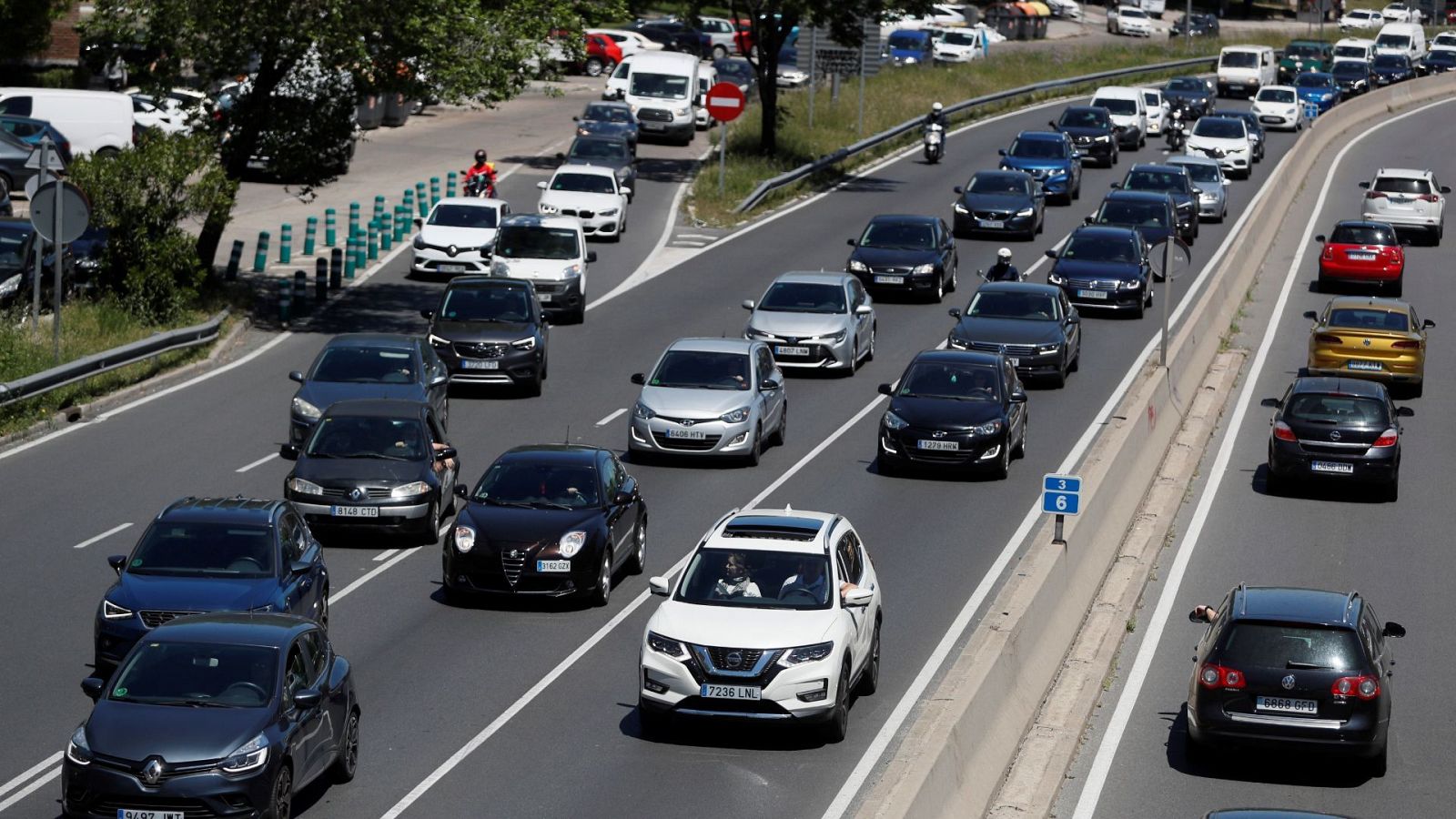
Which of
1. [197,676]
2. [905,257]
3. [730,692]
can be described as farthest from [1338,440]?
[197,676]

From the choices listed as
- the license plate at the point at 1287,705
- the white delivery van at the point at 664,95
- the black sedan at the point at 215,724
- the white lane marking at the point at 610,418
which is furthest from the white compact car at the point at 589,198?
the black sedan at the point at 215,724

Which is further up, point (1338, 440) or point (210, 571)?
point (210, 571)

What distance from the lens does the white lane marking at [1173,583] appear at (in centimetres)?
1585

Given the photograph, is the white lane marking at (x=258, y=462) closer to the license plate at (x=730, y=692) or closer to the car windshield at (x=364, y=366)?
the car windshield at (x=364, y=366)

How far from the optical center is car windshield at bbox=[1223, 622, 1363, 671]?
616 inches

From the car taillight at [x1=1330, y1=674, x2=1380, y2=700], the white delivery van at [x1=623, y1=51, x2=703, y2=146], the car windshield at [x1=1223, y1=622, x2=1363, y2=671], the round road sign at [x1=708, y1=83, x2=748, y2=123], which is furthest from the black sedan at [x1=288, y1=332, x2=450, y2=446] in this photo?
the white delivery van at [x1=623, y1=51, x2=703, y2=146]

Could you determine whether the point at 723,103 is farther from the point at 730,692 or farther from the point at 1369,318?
the point at 730,692

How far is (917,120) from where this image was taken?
60.7 m

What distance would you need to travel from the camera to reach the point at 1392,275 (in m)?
41.5

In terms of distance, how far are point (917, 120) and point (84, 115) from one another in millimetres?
24801

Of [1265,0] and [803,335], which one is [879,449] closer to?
[803,335]

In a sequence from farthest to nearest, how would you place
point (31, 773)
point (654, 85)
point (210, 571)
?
point (654, 85) < point (210, 571) < point (31, 773)

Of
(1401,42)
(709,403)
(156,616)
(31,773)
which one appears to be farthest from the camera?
(1401,42)

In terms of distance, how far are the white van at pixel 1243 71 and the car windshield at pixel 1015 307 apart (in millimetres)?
44939
